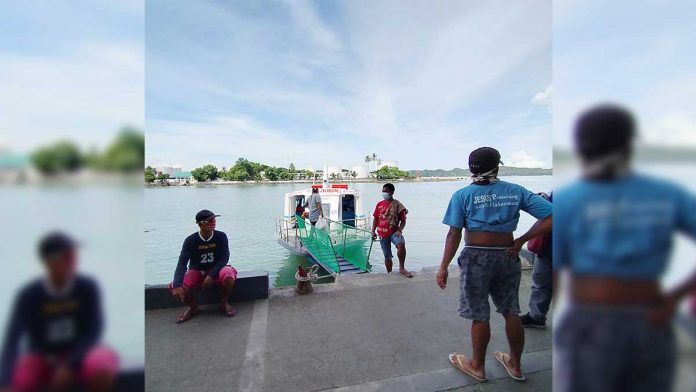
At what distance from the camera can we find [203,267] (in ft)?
11.2

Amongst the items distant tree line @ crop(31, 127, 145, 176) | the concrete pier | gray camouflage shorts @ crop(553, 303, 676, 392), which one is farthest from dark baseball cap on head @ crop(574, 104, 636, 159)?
the concrete pier

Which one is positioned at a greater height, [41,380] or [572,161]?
[572,161]

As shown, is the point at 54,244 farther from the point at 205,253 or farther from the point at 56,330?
the point at 205,253

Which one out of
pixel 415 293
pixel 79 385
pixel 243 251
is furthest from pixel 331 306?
pixel 243 251

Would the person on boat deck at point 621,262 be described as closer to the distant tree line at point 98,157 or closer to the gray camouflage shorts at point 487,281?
the distant tree line at point 98,157

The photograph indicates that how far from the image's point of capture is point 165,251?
15227 millimetres

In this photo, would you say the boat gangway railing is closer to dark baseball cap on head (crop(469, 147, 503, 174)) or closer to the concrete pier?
the concrete pier

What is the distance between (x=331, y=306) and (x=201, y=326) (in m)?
1.33

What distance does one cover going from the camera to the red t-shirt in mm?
4998

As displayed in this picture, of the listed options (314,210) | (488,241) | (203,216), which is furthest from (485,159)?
(314,210)

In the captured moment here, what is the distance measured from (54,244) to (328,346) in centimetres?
232

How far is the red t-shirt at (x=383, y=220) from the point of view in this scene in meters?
5.00

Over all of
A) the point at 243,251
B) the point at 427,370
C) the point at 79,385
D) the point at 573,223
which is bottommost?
the point at 243,251

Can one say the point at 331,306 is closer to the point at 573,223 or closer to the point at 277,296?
the point at 277,296
